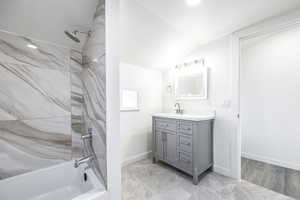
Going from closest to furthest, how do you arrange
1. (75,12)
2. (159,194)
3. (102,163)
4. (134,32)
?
(102,163) < (75,12) < (159,194) < (134,32)

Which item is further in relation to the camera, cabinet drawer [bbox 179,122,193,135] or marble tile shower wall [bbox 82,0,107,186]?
cabinet drawer [bbox 179,122,193,135]

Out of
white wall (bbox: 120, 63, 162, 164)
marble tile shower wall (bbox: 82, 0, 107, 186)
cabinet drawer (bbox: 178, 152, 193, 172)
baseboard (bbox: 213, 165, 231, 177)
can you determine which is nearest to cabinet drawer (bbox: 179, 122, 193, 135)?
cabinet drawer (bbox: 178, 152, 193, 172)

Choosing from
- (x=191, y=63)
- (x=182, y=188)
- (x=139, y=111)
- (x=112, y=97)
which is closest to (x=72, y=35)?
(x=112, y=97)

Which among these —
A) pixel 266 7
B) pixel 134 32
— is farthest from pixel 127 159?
pixel 266 7

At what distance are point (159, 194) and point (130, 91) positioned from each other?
179 centimetres

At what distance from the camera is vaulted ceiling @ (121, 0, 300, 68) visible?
4.94 ft

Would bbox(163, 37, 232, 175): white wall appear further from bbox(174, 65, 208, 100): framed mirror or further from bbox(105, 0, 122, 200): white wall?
bbox(105, 0, 122, 200): white wall

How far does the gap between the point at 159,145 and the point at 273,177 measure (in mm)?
1837

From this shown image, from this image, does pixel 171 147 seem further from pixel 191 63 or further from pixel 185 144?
pixel 191 63

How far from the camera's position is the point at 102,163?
1.17 metres

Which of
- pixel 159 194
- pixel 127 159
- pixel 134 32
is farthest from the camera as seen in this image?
pixel 127 159

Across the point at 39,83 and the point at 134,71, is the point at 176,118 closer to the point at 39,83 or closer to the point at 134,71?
the point at 134,71

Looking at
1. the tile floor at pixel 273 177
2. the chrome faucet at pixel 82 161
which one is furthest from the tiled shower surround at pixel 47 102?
the tile floor at pixel 273 177

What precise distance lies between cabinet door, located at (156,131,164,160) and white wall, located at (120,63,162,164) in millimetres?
431
